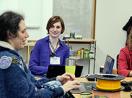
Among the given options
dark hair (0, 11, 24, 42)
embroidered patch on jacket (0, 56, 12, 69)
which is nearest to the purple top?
dark hair (0, 11, 24, 42)

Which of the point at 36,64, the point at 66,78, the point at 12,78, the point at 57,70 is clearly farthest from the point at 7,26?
the point at 36,64

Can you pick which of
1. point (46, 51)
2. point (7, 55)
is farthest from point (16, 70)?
point (46, 51)

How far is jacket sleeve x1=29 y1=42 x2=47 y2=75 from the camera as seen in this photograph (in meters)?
3.30

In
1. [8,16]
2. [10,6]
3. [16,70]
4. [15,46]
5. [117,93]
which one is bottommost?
[117,93]

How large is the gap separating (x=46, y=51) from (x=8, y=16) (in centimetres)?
170

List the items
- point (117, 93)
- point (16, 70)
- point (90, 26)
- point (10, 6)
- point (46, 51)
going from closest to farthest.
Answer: point (16, 70) → point (117, 93) → point (46, 51) → point (10, 6) → point (90, 26)

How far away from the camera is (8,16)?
186cm

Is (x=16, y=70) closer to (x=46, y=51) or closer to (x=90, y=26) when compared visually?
(x=46, y=51)

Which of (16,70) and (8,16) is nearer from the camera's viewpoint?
(16,70)

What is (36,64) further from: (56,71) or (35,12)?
(35,12)

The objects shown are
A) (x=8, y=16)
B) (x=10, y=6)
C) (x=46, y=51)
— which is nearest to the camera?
(x=8, y=16)

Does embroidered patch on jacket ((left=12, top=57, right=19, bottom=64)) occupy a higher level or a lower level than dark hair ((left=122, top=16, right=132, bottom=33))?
lower

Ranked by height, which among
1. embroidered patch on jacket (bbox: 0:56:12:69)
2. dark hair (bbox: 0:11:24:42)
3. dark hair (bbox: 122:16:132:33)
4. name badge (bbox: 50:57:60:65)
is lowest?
name badge (bbox: 50:57:60:65)

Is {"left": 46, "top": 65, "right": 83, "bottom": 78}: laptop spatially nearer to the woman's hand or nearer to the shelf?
the woman's hand
